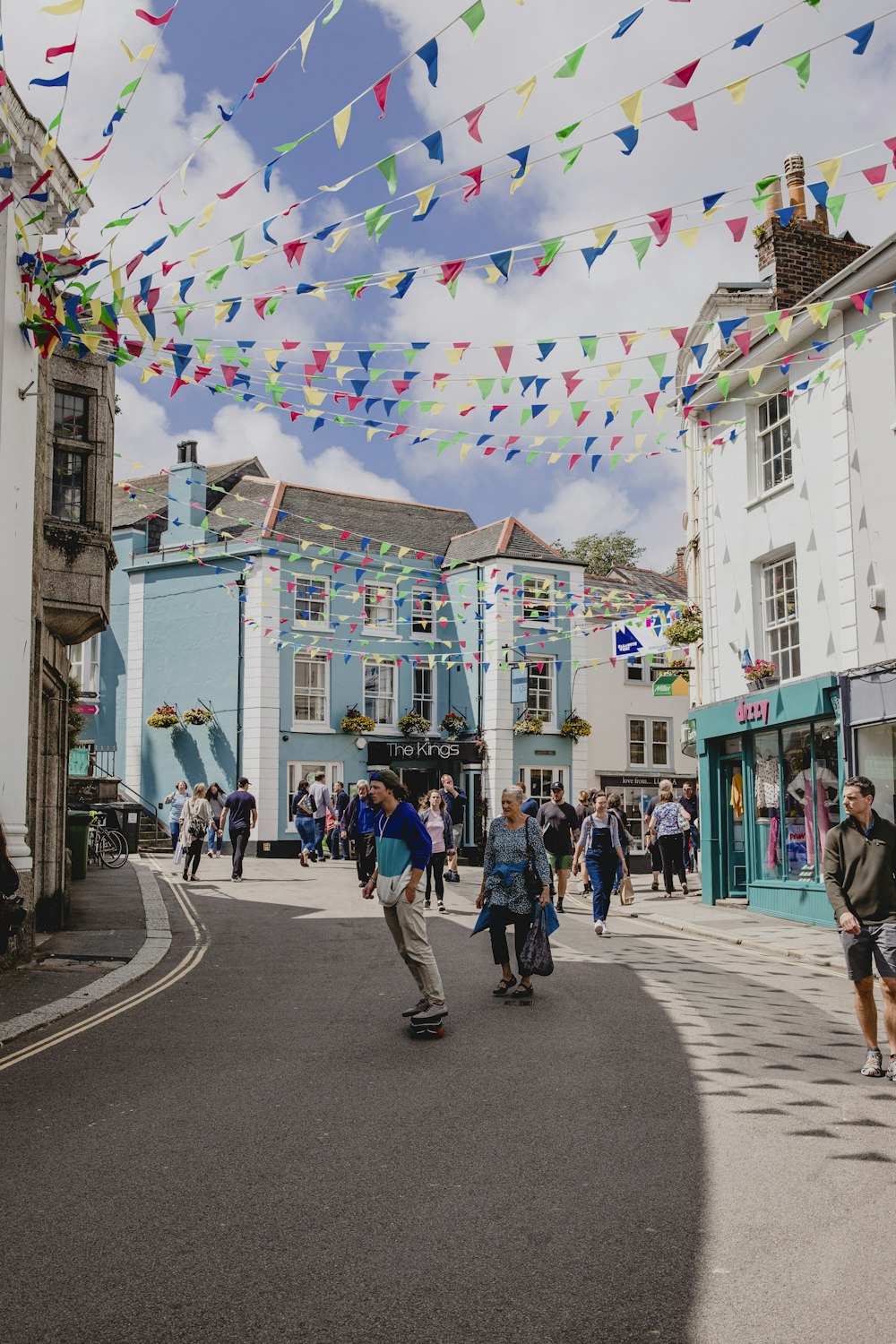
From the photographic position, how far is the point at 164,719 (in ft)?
121

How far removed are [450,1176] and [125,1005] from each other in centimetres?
535

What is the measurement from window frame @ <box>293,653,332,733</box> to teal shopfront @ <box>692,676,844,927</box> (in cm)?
1711

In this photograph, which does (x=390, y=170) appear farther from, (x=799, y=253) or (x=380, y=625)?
(x=380, y=625)

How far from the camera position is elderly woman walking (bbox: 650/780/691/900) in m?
22.0

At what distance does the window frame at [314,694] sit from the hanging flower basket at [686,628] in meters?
16.0

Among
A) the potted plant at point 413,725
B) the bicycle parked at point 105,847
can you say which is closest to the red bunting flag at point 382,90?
the bicycle parked at point 105,847

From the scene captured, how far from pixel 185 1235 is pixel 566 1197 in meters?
1.53

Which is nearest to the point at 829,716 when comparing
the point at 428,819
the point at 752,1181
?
the point at 428,819

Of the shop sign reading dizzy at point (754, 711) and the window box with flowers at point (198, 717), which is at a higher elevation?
the window box with flowers at point (198, 717)

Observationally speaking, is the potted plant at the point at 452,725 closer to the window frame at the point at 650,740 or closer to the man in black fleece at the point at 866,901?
the window frame at the point at 650,740

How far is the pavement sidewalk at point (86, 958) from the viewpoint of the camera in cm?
970

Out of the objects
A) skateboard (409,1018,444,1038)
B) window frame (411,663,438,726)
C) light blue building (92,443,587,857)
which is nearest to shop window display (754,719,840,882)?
skateboard (409,1018,444,1038)

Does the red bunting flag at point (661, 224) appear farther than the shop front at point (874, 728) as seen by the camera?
No

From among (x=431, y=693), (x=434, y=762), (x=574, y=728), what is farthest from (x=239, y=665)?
(x=574, y=728)
